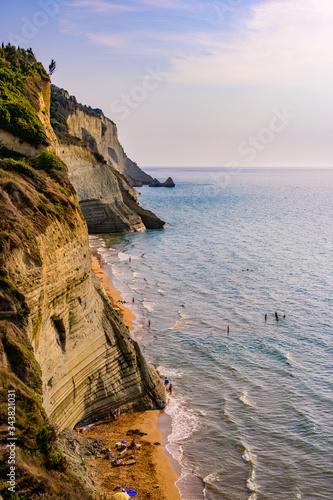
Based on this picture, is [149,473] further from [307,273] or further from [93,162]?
[93,162]

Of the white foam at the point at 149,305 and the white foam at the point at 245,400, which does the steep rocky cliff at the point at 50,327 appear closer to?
the white foam at the point at 245,400

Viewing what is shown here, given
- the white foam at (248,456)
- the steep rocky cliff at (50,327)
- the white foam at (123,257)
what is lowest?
the white foam at (248,456)

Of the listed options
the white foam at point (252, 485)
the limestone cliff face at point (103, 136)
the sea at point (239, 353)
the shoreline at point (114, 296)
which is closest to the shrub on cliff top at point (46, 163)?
the sea at point (239, 353)

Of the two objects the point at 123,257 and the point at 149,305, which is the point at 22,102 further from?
the point at 123,257

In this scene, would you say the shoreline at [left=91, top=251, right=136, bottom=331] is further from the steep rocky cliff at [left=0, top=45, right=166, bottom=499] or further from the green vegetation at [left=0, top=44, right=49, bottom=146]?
the green vegetation at [left=0, top=44, right=49, bottom=146]

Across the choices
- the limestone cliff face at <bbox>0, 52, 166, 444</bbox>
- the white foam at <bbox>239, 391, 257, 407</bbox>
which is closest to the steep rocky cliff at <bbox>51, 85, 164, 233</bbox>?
the limestone cliff face at <bbox>0, 52, 166, 444</bbox>

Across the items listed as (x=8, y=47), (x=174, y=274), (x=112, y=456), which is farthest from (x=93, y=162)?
(x=112, y=456)
